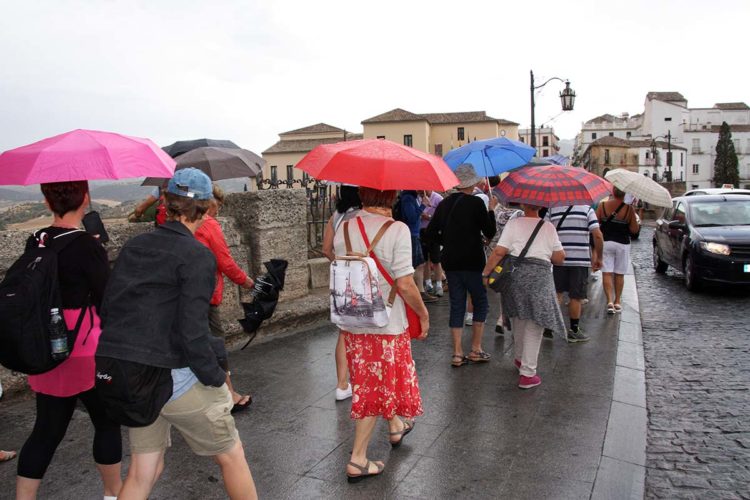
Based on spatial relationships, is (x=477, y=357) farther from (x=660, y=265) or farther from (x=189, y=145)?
(x=660, y=265)

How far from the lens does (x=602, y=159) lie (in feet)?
280

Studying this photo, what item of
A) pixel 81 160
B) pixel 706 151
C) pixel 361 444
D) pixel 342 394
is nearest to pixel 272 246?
pixel 342 394

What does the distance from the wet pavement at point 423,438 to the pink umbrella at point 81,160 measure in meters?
1.83

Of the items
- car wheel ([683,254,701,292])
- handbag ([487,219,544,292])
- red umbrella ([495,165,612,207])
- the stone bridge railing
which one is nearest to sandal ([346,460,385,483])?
handbag ([487,219,544,292])

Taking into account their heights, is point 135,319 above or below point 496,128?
below

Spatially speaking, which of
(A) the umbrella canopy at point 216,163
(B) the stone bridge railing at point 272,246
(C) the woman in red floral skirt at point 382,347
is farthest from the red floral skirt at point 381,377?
(B) the stone bridge railing at point 272,246

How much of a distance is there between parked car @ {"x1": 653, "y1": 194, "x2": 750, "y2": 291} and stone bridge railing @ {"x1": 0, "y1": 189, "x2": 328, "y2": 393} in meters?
6.22

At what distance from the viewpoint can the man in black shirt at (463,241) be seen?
5412 millimetres

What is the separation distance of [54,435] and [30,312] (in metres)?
0.67

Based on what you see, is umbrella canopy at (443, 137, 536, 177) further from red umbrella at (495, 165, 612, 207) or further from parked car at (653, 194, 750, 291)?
parked car at (653, 194, 750, 291)

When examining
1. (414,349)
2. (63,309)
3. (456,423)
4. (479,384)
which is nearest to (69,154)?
(63,309)

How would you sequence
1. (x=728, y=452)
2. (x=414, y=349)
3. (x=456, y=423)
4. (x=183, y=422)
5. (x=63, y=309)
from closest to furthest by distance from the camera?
(x=183, y=422)
(x=63, y=309)
(x=728, y=452)
(x=456, y=423)
(x=414, y=349)

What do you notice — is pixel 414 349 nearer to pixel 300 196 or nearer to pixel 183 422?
pixel 300 196

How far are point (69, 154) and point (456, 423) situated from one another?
3.08 meters
